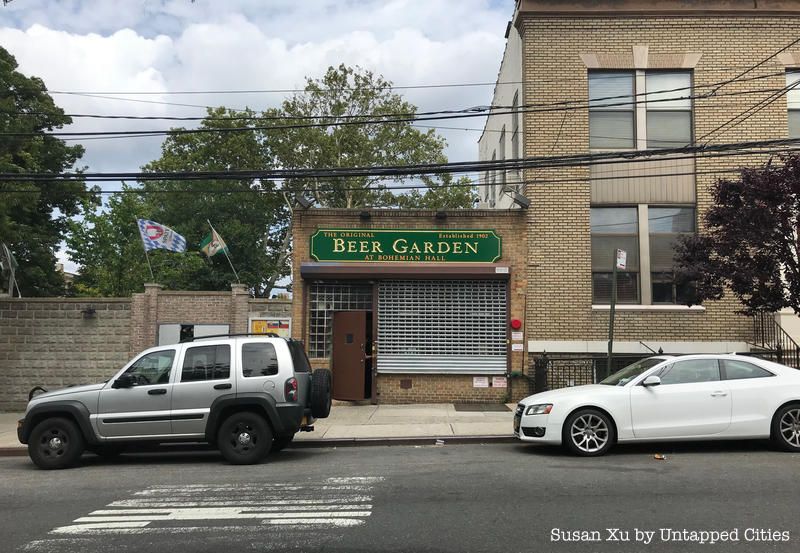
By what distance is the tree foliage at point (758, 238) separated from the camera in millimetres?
10672

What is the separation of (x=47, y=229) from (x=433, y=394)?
82.8ft

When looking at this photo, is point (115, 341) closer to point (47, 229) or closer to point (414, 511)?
point (414, 511)

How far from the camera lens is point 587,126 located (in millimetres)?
15102

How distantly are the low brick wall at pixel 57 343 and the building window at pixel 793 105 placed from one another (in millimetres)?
16646

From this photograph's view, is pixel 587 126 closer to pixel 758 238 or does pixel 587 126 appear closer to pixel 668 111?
pixel 668 111

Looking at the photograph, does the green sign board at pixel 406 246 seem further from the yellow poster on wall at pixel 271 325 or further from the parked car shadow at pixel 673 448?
the parked car shadow at pixel 673 448

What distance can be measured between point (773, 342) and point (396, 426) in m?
8.93

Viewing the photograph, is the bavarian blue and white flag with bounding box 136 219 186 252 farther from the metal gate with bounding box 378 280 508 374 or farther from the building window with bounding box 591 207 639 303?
the building window with bounding box 591 207 639 303

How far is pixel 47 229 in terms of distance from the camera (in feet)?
102

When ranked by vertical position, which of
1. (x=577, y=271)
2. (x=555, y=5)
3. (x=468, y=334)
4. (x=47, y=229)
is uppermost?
(x=555, y=5)

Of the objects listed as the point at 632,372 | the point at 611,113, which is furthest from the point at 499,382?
the point at 611,113

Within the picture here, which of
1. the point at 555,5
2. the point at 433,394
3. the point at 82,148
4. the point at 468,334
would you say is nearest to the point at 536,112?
the point at 555,5

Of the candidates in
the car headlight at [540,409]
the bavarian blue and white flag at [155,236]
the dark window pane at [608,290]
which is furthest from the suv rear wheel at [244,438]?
the bavarian blue and white flag at [155,236]

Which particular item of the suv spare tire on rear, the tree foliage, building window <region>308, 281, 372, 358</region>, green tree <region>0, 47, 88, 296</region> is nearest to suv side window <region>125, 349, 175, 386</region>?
the suv spare tire on rear
